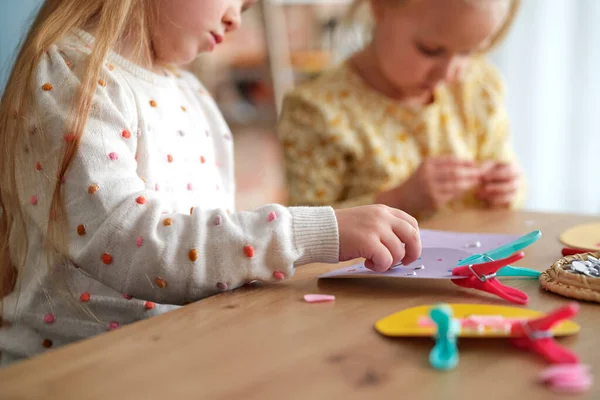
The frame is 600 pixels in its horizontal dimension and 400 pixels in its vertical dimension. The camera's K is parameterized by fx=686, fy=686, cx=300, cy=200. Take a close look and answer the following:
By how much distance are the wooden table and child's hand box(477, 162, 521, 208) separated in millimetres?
554

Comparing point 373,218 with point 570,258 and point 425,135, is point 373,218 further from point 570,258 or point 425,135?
point 425,135

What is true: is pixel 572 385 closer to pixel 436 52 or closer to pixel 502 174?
pixel 502 174

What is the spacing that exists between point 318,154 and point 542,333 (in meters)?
0.94

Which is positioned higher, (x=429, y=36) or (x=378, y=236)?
(x=429, y=36)

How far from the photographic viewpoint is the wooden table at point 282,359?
0.42 metres

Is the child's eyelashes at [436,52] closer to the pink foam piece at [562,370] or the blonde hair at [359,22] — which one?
the blonde hair at [359,22]

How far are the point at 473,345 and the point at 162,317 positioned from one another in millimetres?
244

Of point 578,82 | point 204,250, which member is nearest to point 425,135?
point 204,250

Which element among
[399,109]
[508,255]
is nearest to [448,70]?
[399,109]

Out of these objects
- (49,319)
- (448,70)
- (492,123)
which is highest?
(448,70)

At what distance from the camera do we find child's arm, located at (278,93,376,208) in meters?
1.37

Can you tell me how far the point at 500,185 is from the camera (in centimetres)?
115

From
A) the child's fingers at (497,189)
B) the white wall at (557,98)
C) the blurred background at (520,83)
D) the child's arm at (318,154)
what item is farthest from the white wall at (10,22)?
the white wall at (557,98)

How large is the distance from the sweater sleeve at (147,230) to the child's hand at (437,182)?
50cm
